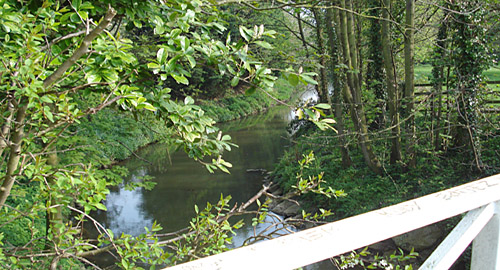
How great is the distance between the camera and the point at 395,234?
113cm

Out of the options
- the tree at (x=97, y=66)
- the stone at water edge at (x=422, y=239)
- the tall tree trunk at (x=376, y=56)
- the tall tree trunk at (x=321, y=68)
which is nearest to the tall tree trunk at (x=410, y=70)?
the tall tree trunk at (x=376, y=56)

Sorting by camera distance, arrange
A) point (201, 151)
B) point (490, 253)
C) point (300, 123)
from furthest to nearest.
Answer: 1. point (300, 123)
2. point (201, 151)
3. point (490, 253)

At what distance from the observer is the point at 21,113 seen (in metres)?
2.30

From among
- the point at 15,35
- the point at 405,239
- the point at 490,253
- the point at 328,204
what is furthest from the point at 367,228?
the point at 328,204

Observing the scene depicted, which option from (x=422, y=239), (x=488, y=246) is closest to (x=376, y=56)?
(x=422, y=239)

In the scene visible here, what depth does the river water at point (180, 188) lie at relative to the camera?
10.4 metres

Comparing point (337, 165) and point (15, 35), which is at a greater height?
point (15, 35)

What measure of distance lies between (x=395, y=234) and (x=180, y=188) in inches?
474

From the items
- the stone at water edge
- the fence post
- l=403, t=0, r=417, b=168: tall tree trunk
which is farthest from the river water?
the fence post

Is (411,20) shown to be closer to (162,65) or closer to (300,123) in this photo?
(162,65)

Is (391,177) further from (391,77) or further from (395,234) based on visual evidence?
(395,234)

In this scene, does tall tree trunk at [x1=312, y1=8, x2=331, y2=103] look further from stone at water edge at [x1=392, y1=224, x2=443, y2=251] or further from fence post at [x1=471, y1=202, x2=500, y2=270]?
fence post at [x1=471, y1=202, x2=500, y2=270]

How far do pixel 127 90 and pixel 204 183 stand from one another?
11.3 metres

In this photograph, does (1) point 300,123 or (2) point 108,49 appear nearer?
(2) point 108,49
